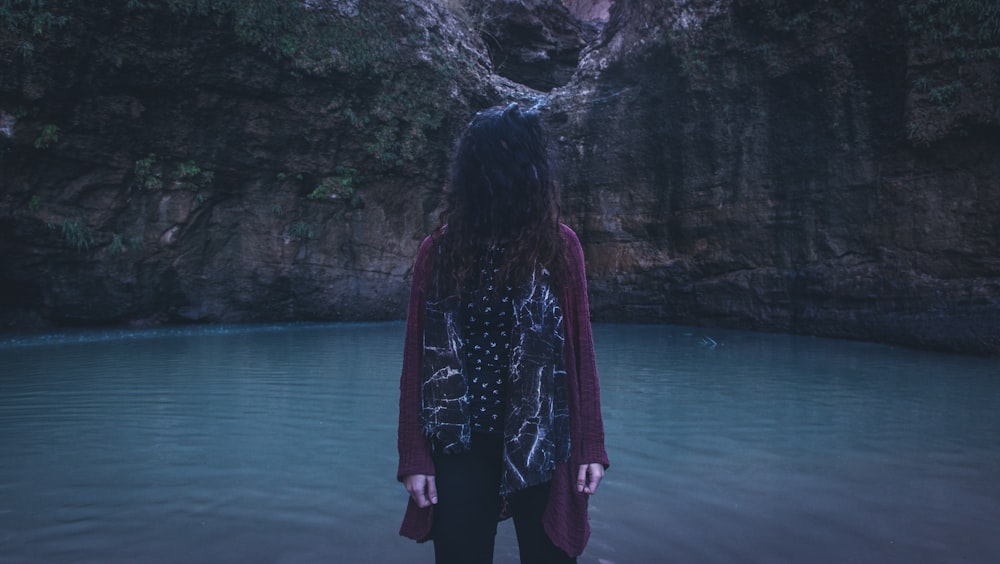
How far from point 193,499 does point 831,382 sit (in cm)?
550

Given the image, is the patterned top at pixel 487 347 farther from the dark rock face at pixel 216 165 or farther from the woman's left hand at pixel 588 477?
the dark rock face at pixel 216 165

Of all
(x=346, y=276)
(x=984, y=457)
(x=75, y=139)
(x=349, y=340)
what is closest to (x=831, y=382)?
(x=984, y=457)

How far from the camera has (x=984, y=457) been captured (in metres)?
3.60

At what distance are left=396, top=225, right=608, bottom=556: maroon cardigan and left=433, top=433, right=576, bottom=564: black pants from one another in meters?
0.04

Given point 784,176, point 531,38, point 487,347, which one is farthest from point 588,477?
point 531,38

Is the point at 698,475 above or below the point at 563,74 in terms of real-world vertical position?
below

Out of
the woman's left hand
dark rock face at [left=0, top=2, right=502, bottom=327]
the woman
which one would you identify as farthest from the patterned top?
dark rock face at [left=0, top=2, right=502, bottom=327]

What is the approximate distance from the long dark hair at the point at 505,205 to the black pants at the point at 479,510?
411 mm

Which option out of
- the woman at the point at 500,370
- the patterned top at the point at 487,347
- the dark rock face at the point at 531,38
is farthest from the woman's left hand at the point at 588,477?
the dark rock face at the point at 531,38

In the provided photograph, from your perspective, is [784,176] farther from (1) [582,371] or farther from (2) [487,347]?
(2) [487,347]

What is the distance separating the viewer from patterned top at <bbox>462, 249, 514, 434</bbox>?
1596 millimetres

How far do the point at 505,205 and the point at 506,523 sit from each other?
175cm

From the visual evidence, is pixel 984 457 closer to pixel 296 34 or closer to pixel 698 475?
pixel 698 475

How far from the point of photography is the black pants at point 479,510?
1.52 metres
